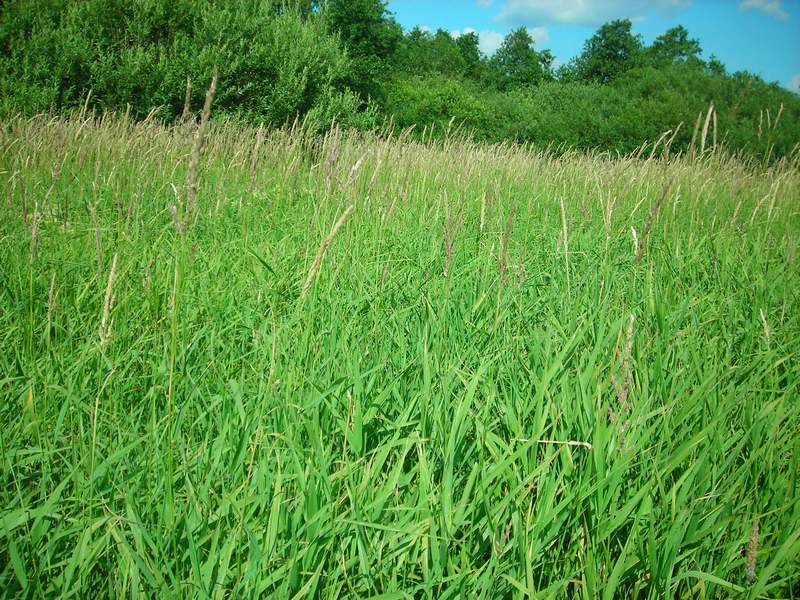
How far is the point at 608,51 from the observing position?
54.4 m

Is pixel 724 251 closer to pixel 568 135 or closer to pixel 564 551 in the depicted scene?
pixel 564 551

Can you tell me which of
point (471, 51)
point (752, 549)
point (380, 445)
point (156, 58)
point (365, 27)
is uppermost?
point (471, 51)

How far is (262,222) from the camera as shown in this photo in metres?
→ 3.06

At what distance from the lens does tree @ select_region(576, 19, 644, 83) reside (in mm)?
53344

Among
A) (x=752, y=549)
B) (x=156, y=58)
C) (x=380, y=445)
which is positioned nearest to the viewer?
(x=752, y=549)

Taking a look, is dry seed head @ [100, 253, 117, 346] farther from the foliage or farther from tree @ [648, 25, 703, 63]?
tree @ [648, 25, 703, 63]

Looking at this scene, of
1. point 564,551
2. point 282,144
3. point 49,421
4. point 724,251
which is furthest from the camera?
point 282,144

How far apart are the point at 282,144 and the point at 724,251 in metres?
3.96

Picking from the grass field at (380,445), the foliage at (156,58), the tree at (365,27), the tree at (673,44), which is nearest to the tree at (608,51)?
the tree at (673,44)

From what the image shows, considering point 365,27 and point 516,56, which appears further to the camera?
point 516,56

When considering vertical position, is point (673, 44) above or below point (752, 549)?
above

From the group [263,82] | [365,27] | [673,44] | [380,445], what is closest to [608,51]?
[673,44]

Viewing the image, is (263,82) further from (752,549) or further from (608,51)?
(608,51)

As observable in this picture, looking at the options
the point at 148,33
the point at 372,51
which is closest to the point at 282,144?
the point at 148,33
